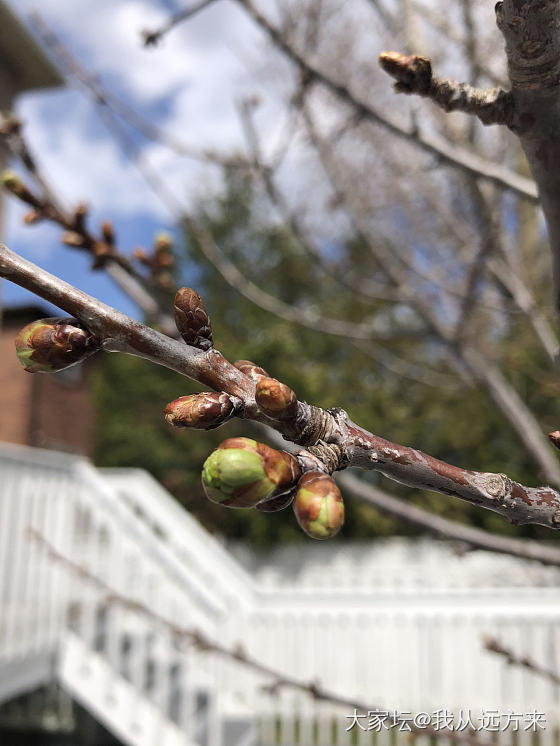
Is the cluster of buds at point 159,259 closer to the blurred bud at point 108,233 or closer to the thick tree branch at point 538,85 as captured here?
the blurred bud at point 108,233

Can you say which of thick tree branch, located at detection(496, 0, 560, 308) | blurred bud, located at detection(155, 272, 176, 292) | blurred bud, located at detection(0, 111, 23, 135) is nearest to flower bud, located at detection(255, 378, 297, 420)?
thick tree branch, located at detection(496, 0, 560, 308)

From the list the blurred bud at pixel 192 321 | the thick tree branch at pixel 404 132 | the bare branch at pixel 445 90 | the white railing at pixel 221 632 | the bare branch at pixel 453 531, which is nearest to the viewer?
the blurred bud at pixel 192 321

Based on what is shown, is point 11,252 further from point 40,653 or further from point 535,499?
point 40,653

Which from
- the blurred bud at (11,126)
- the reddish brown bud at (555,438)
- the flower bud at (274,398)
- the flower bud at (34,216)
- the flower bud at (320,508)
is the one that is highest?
the blurred bud at (11,126)

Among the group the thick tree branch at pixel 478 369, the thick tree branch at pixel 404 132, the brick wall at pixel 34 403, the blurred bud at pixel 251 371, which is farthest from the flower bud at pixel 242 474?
the brick wall at pixel 34 403

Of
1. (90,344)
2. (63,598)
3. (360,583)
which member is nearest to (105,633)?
(63,598)

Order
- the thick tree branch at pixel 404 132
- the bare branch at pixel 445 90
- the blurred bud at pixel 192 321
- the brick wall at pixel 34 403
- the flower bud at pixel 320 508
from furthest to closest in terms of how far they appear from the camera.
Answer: the brick wall at pixel 34 403 → the thick tree branch at pixel 404 132 → the bare branch at pixel 445 90 → the blurred bud at pixel 192 321 → the flower bud at pixel 320 508

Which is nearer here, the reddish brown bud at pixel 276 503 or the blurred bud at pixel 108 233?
the reddish brown bud at pixel 276 503
